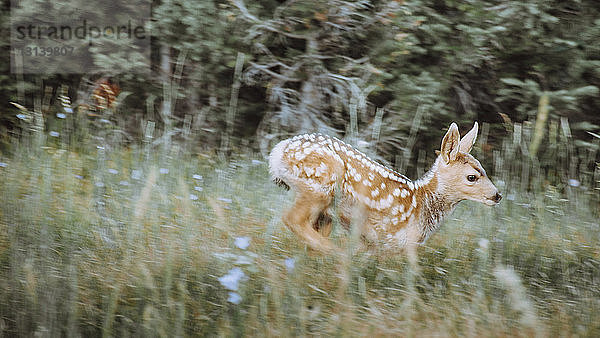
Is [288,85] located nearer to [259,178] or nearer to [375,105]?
[375,105]

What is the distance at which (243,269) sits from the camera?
3660 millimetres

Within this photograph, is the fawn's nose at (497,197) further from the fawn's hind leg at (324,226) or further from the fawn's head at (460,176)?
the fawn's hind leg at (324,226)

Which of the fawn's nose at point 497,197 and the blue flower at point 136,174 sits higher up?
the fawn's nose at point 497,197

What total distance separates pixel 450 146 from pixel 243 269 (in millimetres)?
1515

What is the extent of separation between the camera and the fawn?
13.1 feet

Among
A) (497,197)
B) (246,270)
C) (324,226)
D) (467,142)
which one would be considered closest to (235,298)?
(246,270)

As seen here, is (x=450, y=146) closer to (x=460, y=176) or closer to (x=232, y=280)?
(x=460, y=176)

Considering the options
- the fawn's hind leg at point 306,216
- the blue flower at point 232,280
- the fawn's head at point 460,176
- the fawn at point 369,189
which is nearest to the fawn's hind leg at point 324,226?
the fawn at point 369,189

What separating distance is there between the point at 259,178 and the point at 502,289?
2646 millimetres

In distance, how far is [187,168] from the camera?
19.2 ft

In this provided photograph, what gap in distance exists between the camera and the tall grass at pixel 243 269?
3264 mm

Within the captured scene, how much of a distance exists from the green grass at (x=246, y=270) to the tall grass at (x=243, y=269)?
0.01 m

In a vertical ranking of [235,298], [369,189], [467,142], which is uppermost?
[467,142]

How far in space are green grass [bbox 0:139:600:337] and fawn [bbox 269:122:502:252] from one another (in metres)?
0.14
